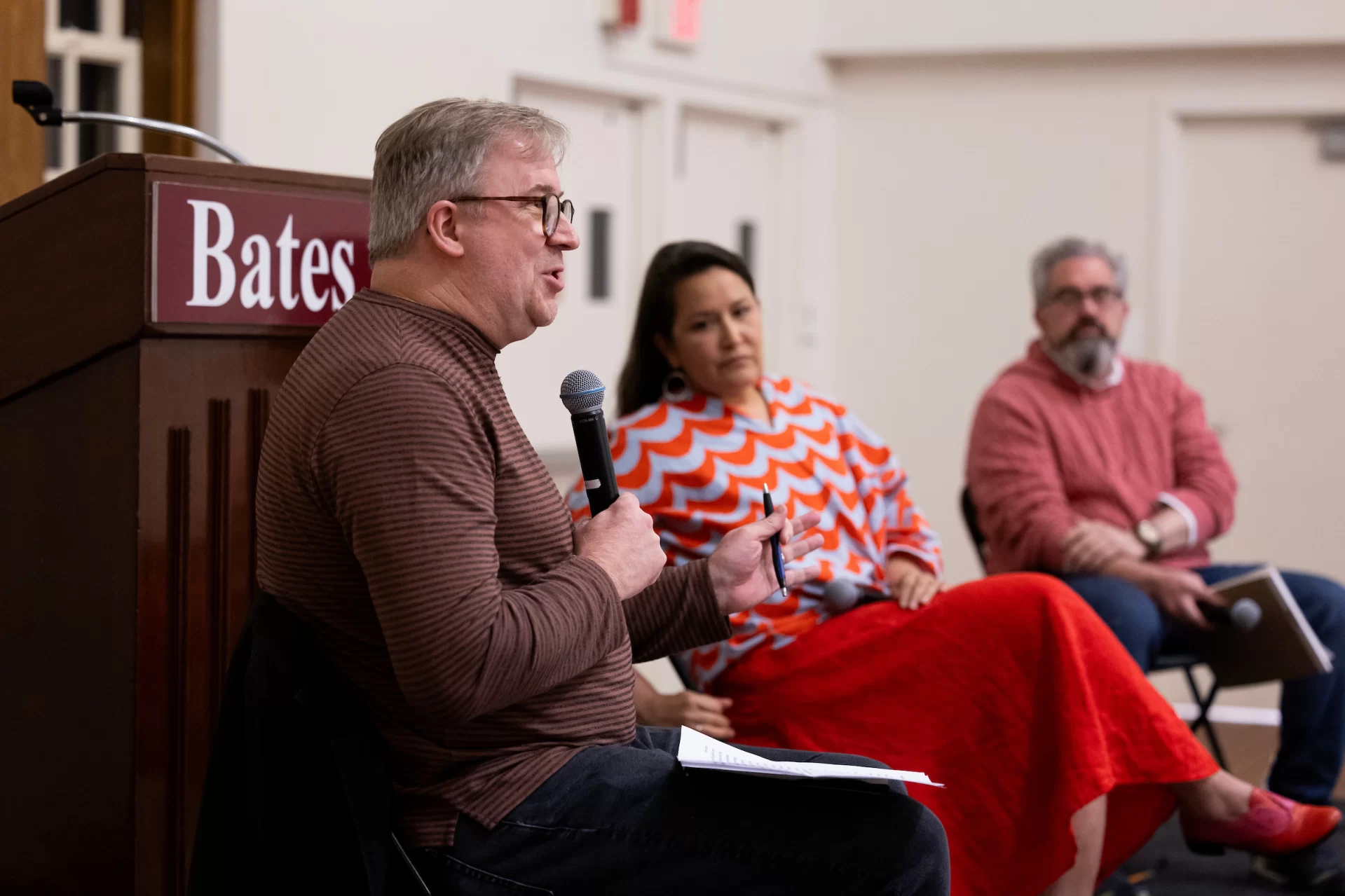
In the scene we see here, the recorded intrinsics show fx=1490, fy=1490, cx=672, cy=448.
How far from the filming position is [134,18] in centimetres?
362

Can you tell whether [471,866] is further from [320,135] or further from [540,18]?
[540,18]

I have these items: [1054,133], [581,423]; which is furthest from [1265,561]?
[581,423]

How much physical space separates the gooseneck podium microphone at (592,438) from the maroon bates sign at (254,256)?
0.54m

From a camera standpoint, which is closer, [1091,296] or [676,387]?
[676,387]

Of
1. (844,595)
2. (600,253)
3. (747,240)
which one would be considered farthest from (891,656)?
(747,240)

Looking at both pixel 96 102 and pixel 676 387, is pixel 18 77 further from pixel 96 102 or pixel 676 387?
pixel 676 387

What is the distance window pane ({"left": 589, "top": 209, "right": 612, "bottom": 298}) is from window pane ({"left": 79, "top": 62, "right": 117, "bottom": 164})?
1.84 m

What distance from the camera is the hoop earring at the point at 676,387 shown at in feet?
9.04

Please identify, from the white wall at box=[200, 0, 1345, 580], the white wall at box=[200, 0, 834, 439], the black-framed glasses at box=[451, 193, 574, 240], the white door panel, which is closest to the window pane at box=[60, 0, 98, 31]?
the white wall at box=[200, 0, 834, 439]

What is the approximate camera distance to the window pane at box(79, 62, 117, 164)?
3494 millimetres

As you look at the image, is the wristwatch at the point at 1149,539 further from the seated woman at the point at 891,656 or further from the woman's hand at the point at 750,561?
the woman's hand at the point at 750,561

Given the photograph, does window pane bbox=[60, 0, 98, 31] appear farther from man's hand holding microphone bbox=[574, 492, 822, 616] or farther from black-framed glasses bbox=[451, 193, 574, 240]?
man's hand holding microphone bbox=[574, 492, 822, 616]

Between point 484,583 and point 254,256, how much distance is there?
0.79m

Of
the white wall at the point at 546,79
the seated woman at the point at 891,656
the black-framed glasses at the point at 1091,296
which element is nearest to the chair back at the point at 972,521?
the black-framed glasses at the point at 1091,296
